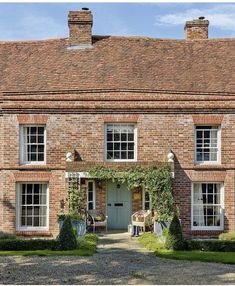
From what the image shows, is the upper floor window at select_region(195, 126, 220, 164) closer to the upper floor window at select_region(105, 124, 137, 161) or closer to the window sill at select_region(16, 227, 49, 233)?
the upper floor window at select_region(105, 124, 137, 161)

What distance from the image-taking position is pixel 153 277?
13.6 metres

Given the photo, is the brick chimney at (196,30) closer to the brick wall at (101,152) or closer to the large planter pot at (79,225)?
the brick wall at (101,152)

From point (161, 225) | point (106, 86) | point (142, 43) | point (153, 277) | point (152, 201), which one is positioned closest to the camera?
point (153, 277)

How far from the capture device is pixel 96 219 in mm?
23859

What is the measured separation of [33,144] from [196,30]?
12.0 meters

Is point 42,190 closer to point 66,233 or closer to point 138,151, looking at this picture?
point 138,151

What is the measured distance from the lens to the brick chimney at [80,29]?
28.0 m

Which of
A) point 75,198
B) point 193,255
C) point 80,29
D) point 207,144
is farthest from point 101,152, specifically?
point 193,255

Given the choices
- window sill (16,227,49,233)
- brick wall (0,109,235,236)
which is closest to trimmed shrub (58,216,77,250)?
brick wall (0,109,235,236)

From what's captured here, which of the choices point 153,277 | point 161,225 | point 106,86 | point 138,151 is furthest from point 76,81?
point 153,277

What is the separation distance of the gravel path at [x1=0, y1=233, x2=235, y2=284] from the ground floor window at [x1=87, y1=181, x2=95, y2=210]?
279 inches

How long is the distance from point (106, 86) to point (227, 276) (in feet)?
Answer: 45.1

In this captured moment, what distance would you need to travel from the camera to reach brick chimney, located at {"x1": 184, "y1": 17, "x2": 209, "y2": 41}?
30.1 meters

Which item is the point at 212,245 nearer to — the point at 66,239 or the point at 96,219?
the point at 66,239
